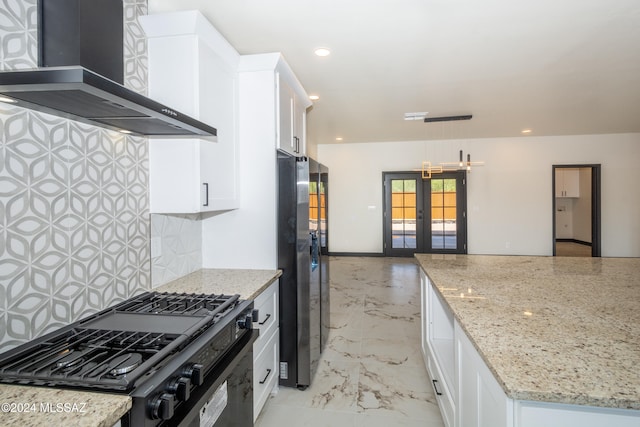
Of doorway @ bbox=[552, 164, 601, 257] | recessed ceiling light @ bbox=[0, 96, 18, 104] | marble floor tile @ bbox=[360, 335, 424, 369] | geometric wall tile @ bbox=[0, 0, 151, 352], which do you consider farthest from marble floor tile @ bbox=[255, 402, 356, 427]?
doorway @ bbox=[552, 164, 601, 257]

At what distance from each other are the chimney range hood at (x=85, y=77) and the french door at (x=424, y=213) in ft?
20.2

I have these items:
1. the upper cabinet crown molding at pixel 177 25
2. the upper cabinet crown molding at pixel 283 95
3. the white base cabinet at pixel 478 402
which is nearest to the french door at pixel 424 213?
the upper cabinet crown molding at pixel 283 95

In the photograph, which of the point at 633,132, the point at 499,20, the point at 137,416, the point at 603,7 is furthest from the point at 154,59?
the point at 633,132

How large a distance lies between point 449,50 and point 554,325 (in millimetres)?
2271

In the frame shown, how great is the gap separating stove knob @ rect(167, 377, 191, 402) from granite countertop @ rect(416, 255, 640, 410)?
956 millimetres

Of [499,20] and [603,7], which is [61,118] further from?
[603,7]

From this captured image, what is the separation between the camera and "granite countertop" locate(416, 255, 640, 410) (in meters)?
0.91

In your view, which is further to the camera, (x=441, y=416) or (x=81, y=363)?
(x=441, y=416)

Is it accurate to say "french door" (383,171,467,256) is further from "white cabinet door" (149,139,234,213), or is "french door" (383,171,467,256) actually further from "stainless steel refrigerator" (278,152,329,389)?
"white cabinet door" (149,139,234,213)

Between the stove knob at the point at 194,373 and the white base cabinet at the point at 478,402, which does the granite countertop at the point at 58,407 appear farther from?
the white base cabinet at the point at 478,402

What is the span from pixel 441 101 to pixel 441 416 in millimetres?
3527

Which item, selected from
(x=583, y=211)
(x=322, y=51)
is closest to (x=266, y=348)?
(x=322, y=51)

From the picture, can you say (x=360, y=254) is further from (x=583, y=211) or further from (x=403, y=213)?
(x=583, y=211)

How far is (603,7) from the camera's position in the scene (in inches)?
82.4
